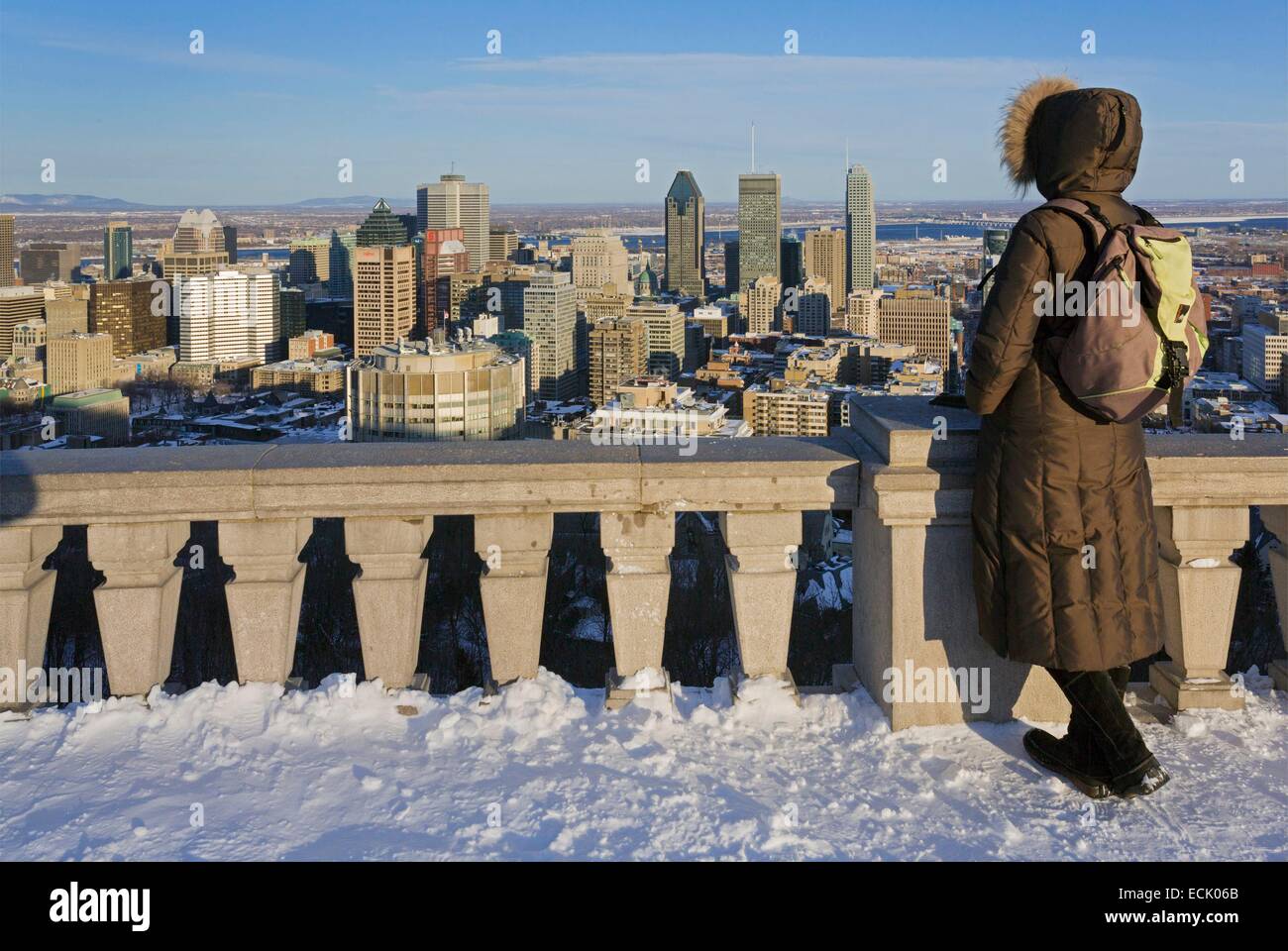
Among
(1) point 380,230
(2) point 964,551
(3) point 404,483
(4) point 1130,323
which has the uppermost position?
(1) point 380,230

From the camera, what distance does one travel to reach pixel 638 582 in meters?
4.07

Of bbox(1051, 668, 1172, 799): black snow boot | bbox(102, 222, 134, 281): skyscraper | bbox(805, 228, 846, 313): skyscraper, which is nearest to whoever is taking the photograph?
bbox(1051, 668, 1172, 799): black snow boot

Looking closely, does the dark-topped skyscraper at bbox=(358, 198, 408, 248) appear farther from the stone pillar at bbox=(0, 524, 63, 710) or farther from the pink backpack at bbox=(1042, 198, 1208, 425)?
the pink backpack at bbox=(1042, 198, 1208, 425)

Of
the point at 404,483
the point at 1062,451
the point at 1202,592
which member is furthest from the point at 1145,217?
the point at 404,483

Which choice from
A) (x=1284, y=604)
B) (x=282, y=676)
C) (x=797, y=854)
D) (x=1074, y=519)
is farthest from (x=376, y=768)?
(x=1284, y=604)

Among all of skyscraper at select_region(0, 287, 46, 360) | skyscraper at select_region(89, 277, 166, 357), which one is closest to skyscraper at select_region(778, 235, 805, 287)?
skyscraper at select_region(89, 277, 166, 357)

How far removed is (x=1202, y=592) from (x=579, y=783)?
222 centimetres

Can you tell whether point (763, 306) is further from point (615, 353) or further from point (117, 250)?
point (117, 250)

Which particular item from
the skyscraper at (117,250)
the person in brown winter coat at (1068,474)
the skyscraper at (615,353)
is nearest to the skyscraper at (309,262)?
the skyscraper at (117,250)

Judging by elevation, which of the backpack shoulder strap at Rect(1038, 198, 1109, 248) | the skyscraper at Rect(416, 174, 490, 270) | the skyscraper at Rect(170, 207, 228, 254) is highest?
the skyscraper at Rect(416, 174, 490, 270)

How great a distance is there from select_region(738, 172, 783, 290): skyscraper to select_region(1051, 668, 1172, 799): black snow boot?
174862 millimetres

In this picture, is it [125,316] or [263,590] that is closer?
[263,590]

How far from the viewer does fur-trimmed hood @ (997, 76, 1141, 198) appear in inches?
134

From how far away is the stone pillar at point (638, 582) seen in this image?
4031mm
